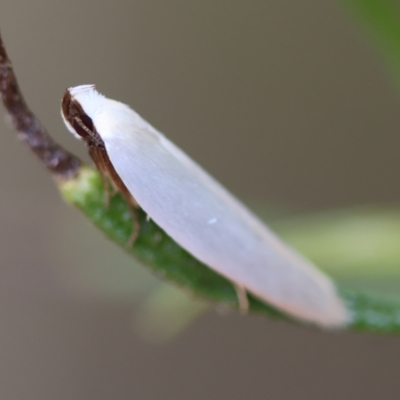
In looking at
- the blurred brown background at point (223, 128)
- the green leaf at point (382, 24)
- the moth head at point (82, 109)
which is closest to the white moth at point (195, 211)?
the moth head at point (82, 109)

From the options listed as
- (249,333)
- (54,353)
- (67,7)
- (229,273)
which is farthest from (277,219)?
(67,7)

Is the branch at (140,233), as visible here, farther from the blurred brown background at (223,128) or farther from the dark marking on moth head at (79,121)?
the blurred brown background at (223,128)

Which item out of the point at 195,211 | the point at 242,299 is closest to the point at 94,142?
the point at 195,211

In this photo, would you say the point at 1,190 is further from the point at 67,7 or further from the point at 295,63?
the point at 295,63

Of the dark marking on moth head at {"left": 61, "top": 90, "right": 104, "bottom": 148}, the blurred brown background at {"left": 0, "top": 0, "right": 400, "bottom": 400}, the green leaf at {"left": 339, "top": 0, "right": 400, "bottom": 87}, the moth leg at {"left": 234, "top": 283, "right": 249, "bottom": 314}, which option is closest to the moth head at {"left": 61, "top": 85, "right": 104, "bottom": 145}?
the dark marking on moth head at {"left": 61, "top": 90, "right": 104, "bottom": 148}

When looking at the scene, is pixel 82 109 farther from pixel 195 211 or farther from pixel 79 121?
pixel 195 211

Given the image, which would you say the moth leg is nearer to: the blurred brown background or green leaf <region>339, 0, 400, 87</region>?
green leaf <region>339, 0, 400, 87</region>
